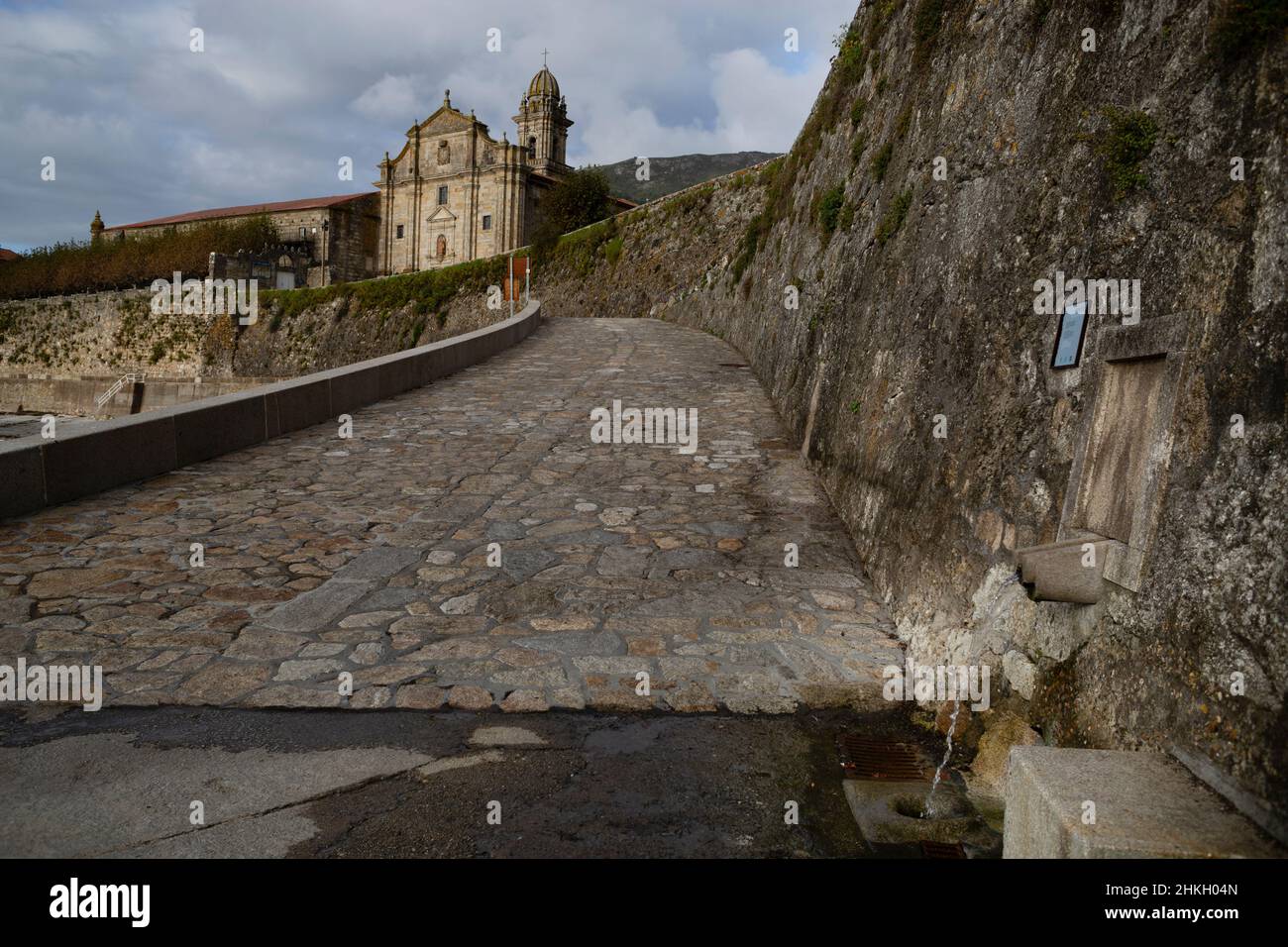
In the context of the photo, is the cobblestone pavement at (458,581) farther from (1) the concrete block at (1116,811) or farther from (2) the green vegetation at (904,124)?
(2) the green vegetation at (904,124)

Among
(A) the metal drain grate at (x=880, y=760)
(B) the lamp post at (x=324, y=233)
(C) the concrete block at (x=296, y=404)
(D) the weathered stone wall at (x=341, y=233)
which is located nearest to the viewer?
(A) the metal drain grate at (x=880, y=760)

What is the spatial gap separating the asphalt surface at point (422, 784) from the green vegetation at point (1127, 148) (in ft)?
8.21

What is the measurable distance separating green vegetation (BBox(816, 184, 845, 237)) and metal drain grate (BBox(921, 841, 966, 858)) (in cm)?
768

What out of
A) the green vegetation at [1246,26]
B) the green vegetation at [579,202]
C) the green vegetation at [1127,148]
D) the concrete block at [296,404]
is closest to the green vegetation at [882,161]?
the green vegetation at [1127,148]

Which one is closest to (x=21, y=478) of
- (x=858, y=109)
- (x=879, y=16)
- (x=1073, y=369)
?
(x=1073, y=369)

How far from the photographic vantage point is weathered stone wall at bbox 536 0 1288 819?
97.7 inches

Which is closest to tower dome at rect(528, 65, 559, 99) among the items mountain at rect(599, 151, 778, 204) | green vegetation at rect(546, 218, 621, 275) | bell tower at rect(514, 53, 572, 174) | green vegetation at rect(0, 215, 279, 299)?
bell tower at rect(514, 53, 572, 174)

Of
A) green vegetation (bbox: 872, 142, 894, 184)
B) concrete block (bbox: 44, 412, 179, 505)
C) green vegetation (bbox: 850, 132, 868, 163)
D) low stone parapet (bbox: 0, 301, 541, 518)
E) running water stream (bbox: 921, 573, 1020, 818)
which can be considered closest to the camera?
running water stream (bbox: 921, 573, 1020, 818)

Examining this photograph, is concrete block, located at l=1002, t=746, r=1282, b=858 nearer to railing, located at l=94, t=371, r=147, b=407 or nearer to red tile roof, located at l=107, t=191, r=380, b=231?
railing, located at l=94, t=371, r=147, b=407

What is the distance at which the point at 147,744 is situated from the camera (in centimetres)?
325

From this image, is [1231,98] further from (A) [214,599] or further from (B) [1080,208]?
(A) [214,599]

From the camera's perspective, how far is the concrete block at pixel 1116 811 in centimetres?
203

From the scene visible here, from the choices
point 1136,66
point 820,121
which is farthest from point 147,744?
point 820,121

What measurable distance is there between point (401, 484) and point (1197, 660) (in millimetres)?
6125
